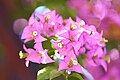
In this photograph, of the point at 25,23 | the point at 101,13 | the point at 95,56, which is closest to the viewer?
the point at 95,56

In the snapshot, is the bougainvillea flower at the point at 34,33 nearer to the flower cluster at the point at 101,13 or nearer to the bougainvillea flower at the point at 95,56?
the bougainvillea flower at the point at 95,56

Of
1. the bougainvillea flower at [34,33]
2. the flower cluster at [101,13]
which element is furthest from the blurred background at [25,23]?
the bougainvillea flower at [34,33]

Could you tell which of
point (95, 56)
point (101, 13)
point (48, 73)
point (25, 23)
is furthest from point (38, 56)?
point (25, 23)

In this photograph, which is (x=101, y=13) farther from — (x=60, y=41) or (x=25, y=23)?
(x=60, y=41)

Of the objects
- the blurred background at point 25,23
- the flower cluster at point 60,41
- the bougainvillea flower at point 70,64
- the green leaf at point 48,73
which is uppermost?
the blurred background at point 25,23

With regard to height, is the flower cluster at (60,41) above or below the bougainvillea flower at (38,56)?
above

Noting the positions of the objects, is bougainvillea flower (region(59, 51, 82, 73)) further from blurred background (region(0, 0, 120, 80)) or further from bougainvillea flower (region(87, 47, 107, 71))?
blurred background (region(0, 0, 120, 80))

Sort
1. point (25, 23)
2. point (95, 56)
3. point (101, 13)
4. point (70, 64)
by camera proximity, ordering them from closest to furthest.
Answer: point (70, 64)
point (95, 56)
point (101, 13)
point (25, 23)
